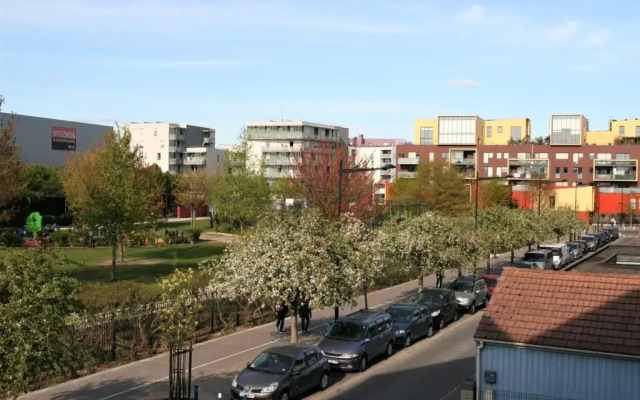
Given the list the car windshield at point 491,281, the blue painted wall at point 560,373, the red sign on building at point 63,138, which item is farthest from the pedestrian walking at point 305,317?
the red sign on building at point 63,138

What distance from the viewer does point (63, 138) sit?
94.7 metres

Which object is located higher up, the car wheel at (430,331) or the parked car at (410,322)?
the parked car at (410,322)

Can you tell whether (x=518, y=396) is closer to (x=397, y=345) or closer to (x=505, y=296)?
(x=505, y=296)

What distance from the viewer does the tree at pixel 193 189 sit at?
8981 cm

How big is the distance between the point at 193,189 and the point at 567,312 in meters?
79.4

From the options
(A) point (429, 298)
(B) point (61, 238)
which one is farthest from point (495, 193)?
(A) point (429, 298)

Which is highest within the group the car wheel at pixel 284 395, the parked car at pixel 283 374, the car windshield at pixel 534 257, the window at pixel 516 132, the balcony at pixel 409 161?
the window at pixel 516 132

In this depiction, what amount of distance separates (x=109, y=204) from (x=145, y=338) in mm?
17001

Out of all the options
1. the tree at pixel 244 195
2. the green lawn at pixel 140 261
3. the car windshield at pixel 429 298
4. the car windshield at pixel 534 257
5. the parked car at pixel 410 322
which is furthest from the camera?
the tree at pixel 244 195

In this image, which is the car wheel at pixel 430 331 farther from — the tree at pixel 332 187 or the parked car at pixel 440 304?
the tree at pixel 332 187

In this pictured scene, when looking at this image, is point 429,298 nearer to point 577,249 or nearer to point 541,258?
point 541,258

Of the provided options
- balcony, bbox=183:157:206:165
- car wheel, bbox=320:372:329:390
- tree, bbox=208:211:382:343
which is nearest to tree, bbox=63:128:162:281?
tree, bbox=208:211:382:343

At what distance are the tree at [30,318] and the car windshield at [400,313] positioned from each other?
14652 millimetres

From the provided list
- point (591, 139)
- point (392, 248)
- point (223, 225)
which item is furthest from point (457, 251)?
point (591, 139)
